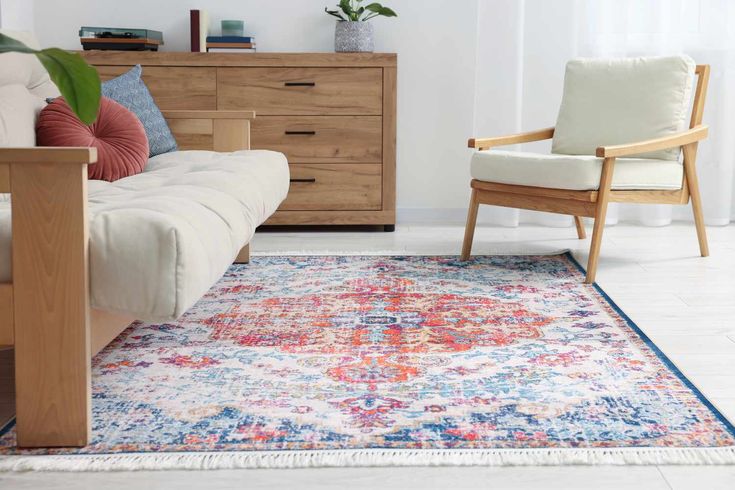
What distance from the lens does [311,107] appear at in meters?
4.02

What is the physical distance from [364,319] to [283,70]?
69.9 inches

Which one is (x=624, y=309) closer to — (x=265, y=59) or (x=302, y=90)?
(x=302, y=90)

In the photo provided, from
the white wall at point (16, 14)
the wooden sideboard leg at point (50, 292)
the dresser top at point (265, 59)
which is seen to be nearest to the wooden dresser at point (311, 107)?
the dresser top at point (265, 59)

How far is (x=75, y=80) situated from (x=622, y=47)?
353cm

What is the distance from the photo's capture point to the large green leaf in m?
1.26

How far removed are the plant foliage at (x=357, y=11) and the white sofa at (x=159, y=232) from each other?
1.75 m

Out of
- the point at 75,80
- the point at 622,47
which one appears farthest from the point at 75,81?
the point at 622,47

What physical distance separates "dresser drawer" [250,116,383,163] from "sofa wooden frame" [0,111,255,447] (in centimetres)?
250

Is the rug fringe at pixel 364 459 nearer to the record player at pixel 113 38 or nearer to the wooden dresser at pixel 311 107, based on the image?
the wooden dresser at pixel 311 107

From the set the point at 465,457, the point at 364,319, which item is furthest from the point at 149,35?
the point at 465,457

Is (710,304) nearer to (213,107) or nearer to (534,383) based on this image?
(534,383)

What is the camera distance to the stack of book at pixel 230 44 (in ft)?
13.4

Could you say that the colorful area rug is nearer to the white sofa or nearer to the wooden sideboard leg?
the wooden sideboard leg

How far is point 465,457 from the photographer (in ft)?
A: 5.16
